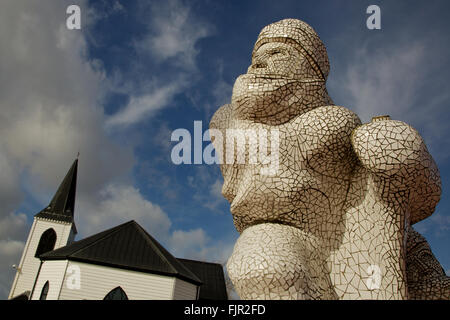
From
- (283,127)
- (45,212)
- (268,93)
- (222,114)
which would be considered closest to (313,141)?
(283,127)

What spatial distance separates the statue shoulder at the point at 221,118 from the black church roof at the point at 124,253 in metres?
11.0

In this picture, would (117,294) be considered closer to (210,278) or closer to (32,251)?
(210,278)

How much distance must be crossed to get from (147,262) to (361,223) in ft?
41.4

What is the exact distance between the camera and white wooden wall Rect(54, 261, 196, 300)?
1366 cm

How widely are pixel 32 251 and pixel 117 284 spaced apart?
20.7 metres

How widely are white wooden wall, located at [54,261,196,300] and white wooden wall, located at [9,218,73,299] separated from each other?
56.5 ft

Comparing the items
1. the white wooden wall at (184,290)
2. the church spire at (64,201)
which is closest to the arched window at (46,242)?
the church spire at (64,201)

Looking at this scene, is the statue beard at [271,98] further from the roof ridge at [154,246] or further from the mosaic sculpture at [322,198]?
the roof ridge at [154,246]

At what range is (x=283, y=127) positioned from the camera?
4.68m

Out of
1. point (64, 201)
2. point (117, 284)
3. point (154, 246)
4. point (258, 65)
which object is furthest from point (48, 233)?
point (258, 65)

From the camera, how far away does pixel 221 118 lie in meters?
5.38

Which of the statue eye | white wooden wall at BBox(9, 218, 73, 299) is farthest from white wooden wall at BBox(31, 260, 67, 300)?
white wooden wall at BBox(9, 218, 73, 299)

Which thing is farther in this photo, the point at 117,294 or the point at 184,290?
the point at 184,290
